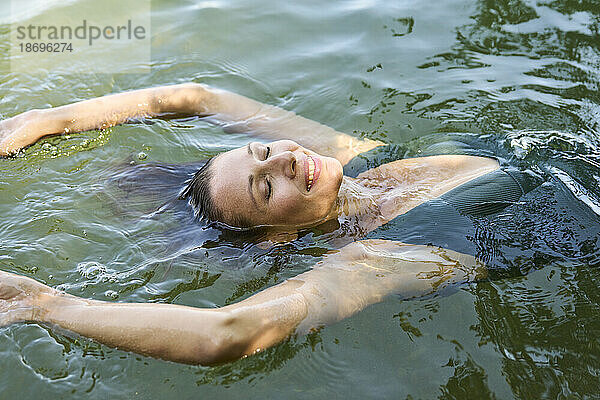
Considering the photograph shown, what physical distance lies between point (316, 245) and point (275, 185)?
0.44 meters

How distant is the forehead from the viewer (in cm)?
311

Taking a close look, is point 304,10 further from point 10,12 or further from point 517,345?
point 517,345

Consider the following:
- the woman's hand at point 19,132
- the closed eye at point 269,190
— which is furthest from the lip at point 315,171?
the woman's hand at point 19,132

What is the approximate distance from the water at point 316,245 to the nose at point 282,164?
18.0 inches

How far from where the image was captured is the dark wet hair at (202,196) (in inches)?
128

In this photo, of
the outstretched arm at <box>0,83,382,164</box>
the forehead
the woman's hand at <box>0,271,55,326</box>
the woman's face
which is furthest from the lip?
the woman's hand at <box>0,271,55,326</box>

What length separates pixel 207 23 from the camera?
19.1 feet

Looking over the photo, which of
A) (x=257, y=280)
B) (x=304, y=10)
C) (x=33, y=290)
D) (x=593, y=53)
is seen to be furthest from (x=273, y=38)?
(x=33, y=290)

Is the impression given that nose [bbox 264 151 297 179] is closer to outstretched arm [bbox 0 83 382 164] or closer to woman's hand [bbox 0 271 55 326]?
outstretched arm [bbox 0 83 382 164]

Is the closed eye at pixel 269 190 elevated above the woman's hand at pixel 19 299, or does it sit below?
above

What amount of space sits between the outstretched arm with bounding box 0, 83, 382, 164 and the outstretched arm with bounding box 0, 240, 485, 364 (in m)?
1.26

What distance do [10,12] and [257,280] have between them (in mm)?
4644

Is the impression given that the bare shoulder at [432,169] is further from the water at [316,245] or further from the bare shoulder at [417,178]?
the water at [316,245]

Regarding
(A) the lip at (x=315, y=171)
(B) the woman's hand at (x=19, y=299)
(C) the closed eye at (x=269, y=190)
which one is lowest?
(B) the woman's hand at (x=19, y=299)
